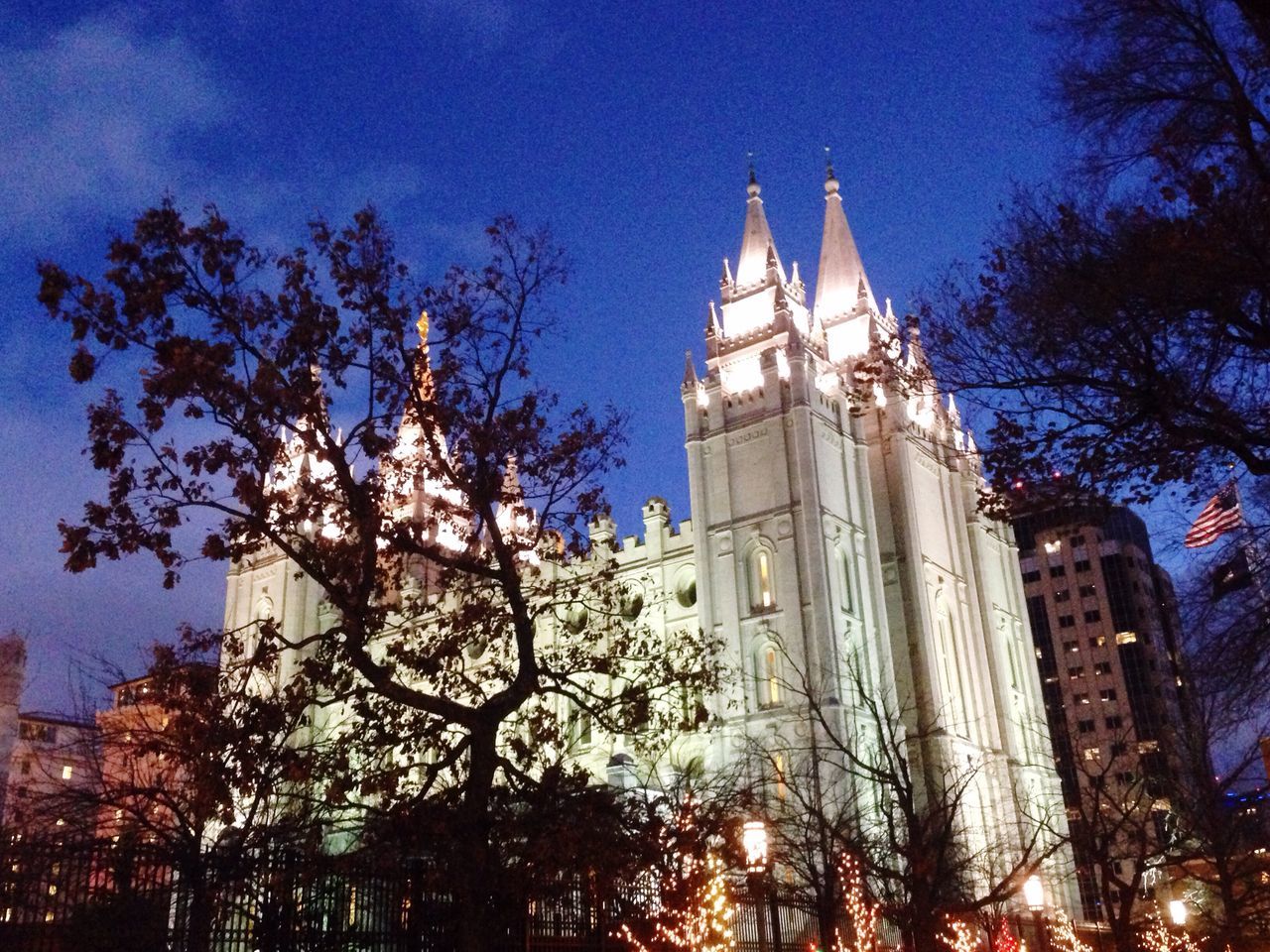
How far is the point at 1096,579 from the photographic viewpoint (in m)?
105

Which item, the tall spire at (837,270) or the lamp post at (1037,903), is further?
the tall spire at (837,270)

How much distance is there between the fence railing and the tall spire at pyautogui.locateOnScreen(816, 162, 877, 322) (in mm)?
41981

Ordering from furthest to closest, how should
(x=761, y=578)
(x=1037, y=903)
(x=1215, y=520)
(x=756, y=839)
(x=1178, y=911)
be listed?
1. (x=1178, y=911)
2. (x=761, y=578)
3. (x=1037, y=903)
4. (x=756, y=839)
5. (x=1215, y=520)

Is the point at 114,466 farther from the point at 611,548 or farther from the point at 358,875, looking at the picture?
the point at 611,548

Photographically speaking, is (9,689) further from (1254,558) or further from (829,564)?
(1254,558)

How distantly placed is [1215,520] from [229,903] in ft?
49.3

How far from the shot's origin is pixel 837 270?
56531mm

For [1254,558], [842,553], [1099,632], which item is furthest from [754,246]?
[1099,632]

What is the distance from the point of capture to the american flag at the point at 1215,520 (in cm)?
1339

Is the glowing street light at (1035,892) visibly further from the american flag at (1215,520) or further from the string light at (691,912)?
the string light at (691,912)

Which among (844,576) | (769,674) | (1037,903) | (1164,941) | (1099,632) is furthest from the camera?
(1099,632)

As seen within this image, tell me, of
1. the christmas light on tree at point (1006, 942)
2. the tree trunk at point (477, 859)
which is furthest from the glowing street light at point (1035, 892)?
the tree trunk at point (477, 859)

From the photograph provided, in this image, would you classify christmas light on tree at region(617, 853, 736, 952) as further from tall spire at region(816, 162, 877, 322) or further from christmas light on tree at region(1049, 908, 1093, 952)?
tall spire at region(816, 162, 877, 322)

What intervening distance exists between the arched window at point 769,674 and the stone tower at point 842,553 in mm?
69
